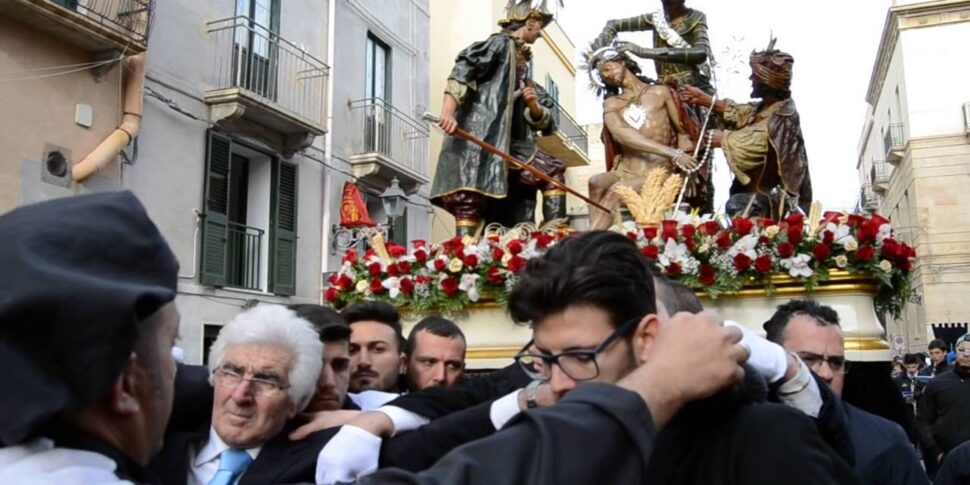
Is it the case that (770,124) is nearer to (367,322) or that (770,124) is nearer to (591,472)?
(367,322)

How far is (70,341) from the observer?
1.02 m

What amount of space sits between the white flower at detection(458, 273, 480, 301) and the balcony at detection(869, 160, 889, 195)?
36597 mm

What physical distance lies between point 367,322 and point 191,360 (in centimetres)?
878

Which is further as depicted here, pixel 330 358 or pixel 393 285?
pixel 393 285

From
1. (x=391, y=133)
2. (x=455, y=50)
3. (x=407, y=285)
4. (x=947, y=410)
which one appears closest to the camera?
(x=407, y=285)

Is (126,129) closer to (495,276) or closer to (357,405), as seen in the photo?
(495,276)

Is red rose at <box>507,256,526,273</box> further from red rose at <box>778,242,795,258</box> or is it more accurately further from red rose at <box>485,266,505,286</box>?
red rose at <box>778,242,795,258</box>

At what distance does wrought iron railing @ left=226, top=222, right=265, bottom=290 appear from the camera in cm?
1308

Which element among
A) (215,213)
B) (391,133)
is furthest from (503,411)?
(391,133)

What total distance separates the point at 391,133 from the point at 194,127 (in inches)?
202

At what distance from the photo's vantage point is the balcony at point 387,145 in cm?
1576

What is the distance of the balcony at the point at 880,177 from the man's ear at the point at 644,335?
39.4m

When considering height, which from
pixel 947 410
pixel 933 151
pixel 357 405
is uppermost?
pixel 933 151

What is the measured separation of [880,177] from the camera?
125ft
